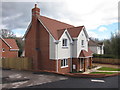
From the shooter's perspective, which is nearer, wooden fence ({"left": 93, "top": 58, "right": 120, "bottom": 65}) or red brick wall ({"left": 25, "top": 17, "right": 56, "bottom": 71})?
red brick wall ({"left": 25, "top": 17, "right": 56, "bottom": 71})

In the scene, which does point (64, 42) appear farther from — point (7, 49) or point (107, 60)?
point (7, 49)

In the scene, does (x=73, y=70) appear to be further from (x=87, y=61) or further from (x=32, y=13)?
(x=32, y=13)

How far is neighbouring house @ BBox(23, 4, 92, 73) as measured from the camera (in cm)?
1678

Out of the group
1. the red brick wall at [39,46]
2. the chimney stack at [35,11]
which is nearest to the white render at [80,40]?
the red brick wall at [39,46]

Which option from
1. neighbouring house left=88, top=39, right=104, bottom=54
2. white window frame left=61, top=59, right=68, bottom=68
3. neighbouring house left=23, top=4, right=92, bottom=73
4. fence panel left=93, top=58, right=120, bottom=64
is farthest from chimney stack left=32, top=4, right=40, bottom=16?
neighbouring house left=88, top=39, right=104, bottom=54

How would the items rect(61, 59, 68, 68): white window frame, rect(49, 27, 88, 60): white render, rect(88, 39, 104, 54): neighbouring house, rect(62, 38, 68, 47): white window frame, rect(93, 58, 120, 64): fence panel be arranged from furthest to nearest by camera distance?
rect(88, 39, 104, 54): neighbouring house
rect(93, 58, 120, 64): fence panel
rect(62, 38, 68, 47): white window frame
rect(61, 59, 68, 68): white window frame
rect(49, 27, 88, 60): white render

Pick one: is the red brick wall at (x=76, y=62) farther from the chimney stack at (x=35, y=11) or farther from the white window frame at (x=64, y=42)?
the chimney stack at (x=35, y=11)

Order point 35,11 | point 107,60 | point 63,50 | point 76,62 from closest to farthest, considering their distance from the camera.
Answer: point 35,11 < point 63,50 < point 76,62 < point 107,60

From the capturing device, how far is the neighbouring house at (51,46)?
1678cm

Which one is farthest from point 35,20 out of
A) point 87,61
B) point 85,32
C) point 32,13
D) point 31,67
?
point 87,61

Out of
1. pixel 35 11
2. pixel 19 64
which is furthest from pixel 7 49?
pixel 35 11

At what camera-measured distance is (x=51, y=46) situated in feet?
55.5

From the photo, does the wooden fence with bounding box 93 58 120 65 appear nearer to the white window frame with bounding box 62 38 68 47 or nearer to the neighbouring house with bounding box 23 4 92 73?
the neighbouring house with bounding box 23 4 92 73

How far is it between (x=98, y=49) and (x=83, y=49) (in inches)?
917
